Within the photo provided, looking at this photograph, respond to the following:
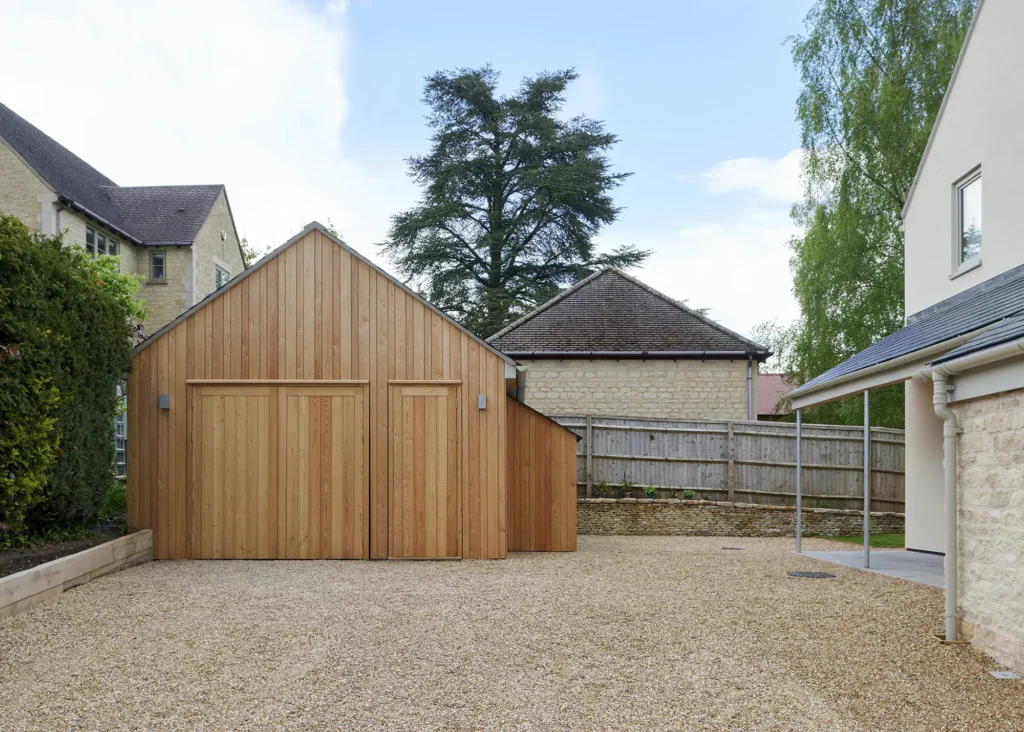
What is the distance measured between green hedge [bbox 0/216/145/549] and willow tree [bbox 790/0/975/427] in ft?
51.4

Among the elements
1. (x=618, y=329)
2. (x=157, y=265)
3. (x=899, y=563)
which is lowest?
(x=899, y=563)

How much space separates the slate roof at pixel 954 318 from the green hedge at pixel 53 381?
8.33 metres

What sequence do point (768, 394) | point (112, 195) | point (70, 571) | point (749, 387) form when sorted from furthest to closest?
point (768, 394)
point (112, 195)
point (749, 387)
point (70, 571)

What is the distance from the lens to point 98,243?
869 inches

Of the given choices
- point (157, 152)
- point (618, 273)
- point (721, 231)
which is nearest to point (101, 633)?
point (618, 273)

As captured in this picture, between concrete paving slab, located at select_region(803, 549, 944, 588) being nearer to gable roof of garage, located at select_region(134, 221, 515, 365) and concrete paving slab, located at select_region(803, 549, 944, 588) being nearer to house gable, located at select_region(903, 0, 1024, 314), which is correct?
house gable, located at select_region(903, 0, 1024, 314)

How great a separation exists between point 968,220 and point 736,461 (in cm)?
674

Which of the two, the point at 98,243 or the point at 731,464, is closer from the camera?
the point at 731,464

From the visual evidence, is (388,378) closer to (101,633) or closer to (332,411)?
(332,411)

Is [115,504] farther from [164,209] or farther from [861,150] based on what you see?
[861,150]

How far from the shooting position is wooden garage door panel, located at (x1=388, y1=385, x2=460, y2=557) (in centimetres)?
1071

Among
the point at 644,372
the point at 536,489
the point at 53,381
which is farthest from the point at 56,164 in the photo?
the point at 536,489

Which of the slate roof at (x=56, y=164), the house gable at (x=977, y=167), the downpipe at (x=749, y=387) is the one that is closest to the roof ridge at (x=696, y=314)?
the downpipe at (x=749, y=387)

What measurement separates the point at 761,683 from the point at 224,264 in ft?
82.4
